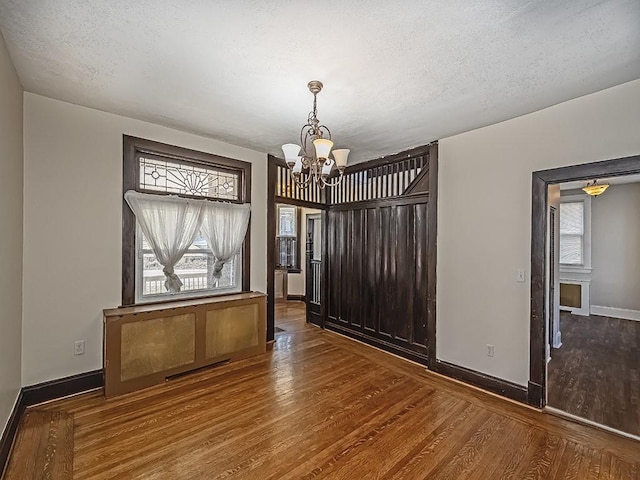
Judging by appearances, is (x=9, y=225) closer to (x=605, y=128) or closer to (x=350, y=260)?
(x=350, y=260)

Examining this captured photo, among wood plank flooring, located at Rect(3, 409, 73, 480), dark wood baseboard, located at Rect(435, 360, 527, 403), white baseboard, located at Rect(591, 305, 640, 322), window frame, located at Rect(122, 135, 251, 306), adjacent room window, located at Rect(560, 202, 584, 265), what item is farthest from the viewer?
adjacent room window, located at Rect(560, 202, 584, 265)

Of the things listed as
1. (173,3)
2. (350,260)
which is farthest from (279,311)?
(173,3)

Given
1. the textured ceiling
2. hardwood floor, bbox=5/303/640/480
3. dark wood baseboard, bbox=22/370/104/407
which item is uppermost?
the textured ceiling

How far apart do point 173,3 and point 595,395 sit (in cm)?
453

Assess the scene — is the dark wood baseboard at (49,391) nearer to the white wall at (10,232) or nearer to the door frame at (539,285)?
the white wall at (10,232)

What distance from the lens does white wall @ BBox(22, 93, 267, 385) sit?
2760 millimetres

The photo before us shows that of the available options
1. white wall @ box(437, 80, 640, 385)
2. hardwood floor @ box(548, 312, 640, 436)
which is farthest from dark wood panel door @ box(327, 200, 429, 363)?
hardwood floor @ box(548, 312, 640, 436)

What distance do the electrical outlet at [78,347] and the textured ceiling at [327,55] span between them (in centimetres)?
227

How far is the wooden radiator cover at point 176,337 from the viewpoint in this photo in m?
2.96

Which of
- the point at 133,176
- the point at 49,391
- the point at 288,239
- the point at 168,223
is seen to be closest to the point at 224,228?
the point at 168,223

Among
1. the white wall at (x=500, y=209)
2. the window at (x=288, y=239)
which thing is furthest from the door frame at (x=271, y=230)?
the window at (x=288, y=239)

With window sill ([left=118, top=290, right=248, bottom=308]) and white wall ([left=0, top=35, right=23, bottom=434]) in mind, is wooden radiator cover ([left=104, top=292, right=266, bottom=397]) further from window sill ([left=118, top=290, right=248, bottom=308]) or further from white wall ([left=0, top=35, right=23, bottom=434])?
white wall ([left=0, top=35, right=23, bottom=434])

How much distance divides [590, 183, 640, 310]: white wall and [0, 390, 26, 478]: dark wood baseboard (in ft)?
28.2

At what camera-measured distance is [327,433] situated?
7.86 ft
